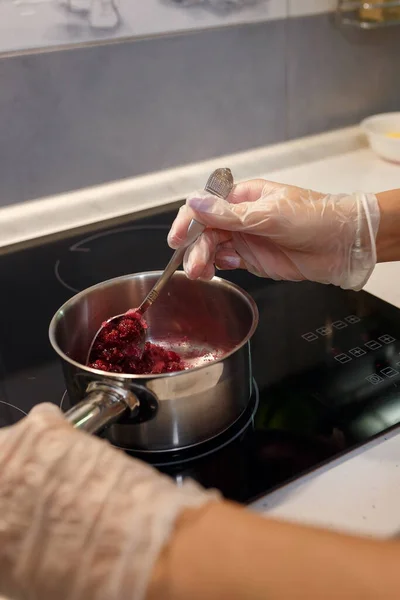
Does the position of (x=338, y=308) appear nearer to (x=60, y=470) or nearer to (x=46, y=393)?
(x=46, y=393)

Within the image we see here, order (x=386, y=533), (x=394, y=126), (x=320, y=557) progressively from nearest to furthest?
(x=320, y=557) → (x=386, y=533) → (x=394, y=126)

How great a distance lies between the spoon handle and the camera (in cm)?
73

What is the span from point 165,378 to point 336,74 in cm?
95

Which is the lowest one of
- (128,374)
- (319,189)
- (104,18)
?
(319,189)

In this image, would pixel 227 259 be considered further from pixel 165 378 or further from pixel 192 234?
pixel 165 378

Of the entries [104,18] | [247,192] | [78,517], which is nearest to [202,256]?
[247,192]

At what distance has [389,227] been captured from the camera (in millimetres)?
771

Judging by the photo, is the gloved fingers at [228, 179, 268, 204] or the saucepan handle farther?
the gloved fingers at [228, 179, 268, 204]

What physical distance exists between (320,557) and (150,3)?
936mm

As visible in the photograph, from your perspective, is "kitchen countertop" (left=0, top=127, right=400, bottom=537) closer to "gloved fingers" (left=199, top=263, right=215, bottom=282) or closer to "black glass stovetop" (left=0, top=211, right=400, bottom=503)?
"black glass stovetop" (left=0, top=211, right=400, bottom=503)

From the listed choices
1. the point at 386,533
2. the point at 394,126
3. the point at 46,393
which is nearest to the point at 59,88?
the point at 46,393

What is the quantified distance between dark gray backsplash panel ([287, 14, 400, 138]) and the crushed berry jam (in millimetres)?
719

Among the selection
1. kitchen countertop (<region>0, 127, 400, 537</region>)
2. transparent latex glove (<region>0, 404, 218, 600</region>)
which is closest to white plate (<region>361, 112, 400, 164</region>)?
kitchen countertop (<region>0, 127, 400, 537</region>)

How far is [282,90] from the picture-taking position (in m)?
1.23
